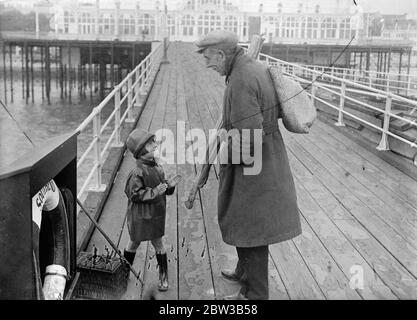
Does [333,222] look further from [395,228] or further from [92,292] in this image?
[92,292]

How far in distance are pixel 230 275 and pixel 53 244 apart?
103 cm

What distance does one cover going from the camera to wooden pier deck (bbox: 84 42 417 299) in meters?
2.95

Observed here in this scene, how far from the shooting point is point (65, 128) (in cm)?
2536

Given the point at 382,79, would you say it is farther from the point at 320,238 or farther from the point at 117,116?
the point at 320,238

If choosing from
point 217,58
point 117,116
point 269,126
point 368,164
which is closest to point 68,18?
point 117,116

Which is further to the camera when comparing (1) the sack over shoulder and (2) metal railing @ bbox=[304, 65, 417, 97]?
(2) metal railing @ bbox=[304, 65, 417, 97]

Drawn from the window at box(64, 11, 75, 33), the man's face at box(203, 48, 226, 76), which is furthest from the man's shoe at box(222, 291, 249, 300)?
the window at box(64, 11, 75, 33)

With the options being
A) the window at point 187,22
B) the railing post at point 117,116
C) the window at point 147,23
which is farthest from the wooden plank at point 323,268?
the window at point 147,23

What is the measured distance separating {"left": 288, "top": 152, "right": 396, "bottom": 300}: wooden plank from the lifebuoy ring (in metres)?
1.47

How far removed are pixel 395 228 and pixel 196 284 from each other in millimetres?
1581

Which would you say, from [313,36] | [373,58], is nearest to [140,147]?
[313,36]

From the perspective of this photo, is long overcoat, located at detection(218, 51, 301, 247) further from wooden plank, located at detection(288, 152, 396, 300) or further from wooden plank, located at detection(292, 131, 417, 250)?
wooden plank, located at detection(292, 131, 417, 250)

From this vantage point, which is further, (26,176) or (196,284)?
(196,284)
